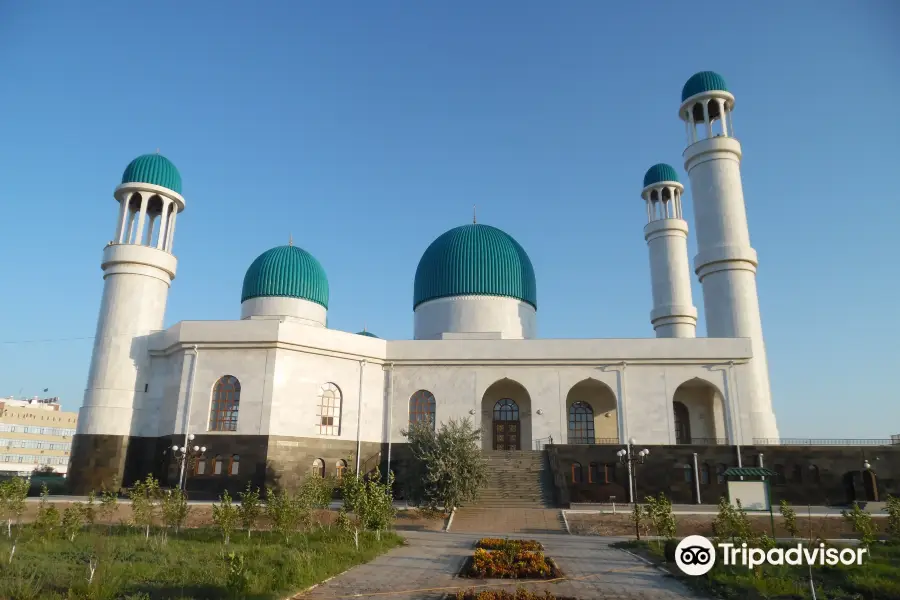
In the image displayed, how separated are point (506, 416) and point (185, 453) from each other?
1380 cm

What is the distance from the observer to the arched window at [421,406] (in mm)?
27050

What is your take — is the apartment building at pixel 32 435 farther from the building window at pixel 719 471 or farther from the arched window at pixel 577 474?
the building window at pixel 719 471

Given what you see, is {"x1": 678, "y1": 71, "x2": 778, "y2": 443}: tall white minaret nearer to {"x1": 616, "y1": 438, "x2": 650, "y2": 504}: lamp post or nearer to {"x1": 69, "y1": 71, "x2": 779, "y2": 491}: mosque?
{"x1": 69, "y1": 71, "x2": 779, "y2": 491}: mosque

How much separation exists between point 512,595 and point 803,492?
20.1m

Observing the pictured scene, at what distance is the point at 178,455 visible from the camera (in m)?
22.5

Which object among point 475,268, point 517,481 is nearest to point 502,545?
point 517,481

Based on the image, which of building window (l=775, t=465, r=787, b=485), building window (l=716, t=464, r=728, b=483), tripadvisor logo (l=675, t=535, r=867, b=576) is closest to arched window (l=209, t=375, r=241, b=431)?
tripadvisor logo (l=675, t=535, r=867, b=576)

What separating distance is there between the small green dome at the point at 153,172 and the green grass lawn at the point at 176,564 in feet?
59.9

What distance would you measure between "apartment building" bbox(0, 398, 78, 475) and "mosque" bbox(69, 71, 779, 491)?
37.5m

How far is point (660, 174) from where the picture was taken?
34.7 metres

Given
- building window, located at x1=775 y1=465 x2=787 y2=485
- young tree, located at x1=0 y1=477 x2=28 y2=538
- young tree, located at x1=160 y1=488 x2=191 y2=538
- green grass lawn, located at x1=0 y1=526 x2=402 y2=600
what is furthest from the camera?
building window, located at x1=775 y1=465 x2=787 y2=485

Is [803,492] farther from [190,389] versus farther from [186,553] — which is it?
[190,389]

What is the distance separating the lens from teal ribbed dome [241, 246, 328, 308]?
3006cm

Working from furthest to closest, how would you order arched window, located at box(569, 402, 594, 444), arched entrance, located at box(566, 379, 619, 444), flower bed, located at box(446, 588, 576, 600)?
arched entrance, located at box(566, 379, 619, 444), arched window, located at box(569, 402, 594, 444), flower bed, located at box(446, 588, 576, 600)
